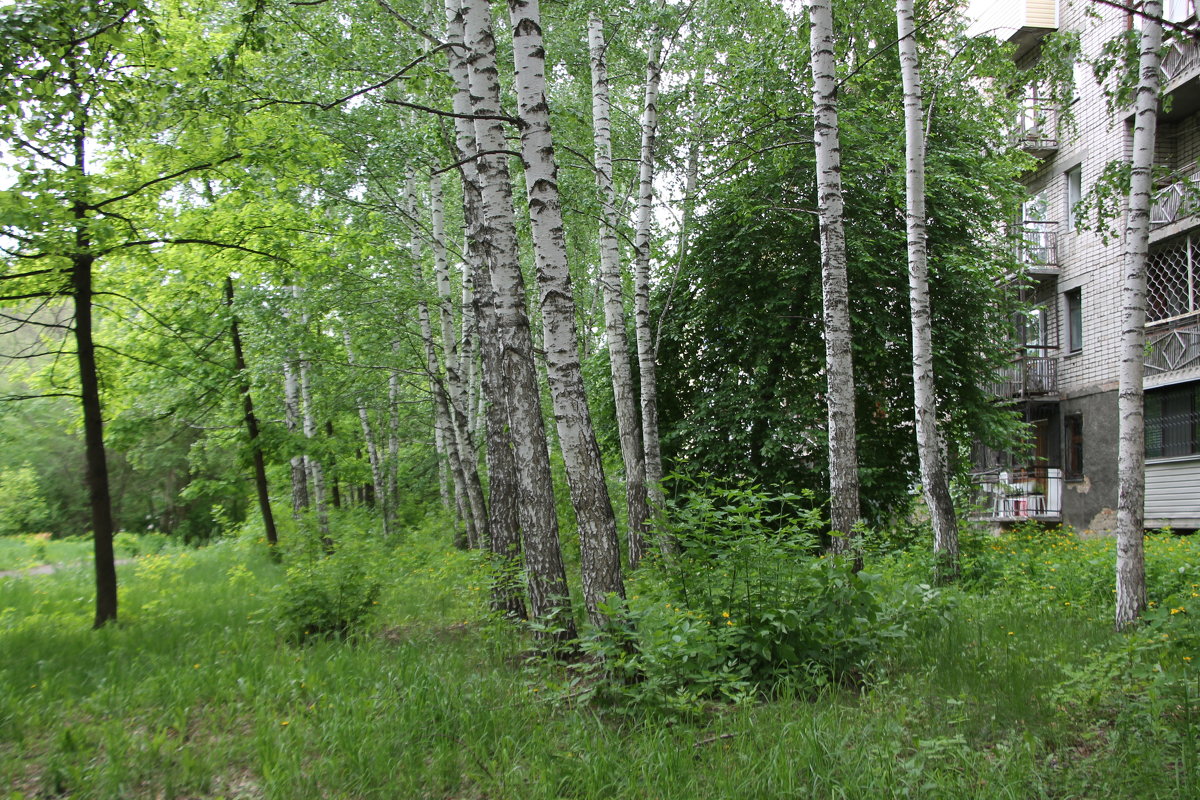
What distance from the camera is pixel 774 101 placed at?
1008 centimetres

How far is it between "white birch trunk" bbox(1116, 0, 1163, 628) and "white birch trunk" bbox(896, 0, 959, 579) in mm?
3137

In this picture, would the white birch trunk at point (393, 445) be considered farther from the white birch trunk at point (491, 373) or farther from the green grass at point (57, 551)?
the white birch trunk at point (491, 373)

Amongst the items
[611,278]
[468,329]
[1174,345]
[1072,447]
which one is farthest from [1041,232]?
[468,329]

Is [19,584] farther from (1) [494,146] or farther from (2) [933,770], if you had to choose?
(2) [933,770]

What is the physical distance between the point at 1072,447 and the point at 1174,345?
4.76 m

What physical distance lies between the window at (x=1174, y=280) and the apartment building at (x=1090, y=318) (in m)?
0.03

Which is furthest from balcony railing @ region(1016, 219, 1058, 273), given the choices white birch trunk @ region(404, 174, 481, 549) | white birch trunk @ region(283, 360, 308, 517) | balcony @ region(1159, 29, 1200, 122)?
white birch trunk @ region(283, 360, 308, 517)

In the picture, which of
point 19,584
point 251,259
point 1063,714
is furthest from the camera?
point 19,584

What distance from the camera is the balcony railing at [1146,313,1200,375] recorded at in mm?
16219

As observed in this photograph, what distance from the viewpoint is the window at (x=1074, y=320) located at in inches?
811

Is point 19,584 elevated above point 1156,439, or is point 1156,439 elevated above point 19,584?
point 1156,439

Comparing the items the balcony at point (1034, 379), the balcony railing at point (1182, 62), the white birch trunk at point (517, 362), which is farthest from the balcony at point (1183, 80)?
the white birch trunk at point (517, 362)

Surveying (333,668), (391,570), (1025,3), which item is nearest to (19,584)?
(391,570)

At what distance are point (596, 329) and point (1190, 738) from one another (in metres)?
21.7
